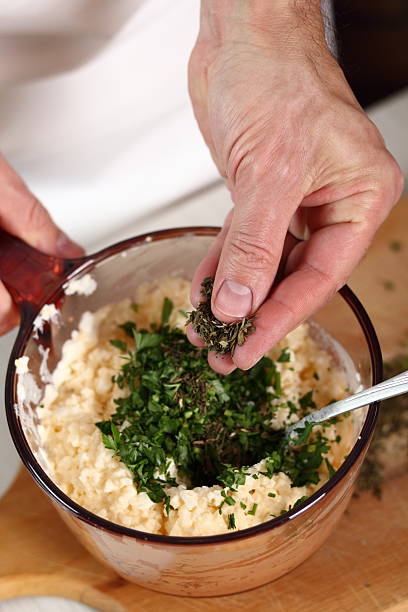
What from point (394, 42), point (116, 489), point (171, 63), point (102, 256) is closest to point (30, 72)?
point (171, 63)

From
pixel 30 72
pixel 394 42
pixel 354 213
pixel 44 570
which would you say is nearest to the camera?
pixel 354 213

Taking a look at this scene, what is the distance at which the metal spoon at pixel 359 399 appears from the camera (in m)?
1.19

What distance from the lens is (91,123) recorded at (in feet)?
6.18

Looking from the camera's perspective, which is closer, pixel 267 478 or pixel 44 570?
pixel 267 478

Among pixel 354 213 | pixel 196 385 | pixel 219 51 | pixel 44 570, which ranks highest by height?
pixel 219 51

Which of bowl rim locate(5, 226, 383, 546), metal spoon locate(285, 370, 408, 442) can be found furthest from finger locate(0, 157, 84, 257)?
metal spoon locate(285, 370, 408, 442)

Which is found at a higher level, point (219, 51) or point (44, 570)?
point (219, 51)

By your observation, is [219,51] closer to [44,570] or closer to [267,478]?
[267,478]

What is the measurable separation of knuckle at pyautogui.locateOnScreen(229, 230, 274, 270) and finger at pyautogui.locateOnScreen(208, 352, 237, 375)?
184 mm

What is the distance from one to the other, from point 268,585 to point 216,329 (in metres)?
0.49

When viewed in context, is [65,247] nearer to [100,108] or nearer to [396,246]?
[100,108]

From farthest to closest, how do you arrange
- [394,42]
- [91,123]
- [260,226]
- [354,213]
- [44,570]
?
[394,42] < [91,123] < [44,570] < [354,213] < [260,226]

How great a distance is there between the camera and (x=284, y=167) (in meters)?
1.22

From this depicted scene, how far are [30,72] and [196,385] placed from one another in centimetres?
88
